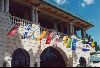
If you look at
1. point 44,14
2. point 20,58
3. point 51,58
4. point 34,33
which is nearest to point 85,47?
point 51,58

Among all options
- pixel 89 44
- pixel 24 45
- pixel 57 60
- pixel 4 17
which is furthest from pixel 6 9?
pixel 89 44

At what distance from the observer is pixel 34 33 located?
75.0 feet

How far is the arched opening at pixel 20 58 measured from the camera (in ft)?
71.1

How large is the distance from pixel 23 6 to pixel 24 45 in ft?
13.3

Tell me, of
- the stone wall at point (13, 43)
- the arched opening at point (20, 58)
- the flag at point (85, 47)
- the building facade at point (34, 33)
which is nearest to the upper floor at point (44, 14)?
the building facade at point (34, 33)

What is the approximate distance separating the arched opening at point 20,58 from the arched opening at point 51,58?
4423 millimetres

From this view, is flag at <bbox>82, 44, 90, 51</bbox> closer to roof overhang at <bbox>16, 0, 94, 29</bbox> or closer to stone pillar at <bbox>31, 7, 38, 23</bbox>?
roof overhang at <bbox>16, 0, 94, 29</bbox>

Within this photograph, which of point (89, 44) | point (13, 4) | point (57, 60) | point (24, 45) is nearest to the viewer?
point (24, 45)

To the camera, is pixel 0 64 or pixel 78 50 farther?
pixel 78 50

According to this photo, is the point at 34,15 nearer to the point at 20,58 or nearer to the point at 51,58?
the point at 20,58

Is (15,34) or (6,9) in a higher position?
(6,9)

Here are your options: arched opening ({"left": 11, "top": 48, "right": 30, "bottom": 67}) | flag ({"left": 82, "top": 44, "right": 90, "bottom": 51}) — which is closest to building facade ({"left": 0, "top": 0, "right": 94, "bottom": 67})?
arched opening ({"left": 11, "top": 48, "right": 30, "bottom": 67})

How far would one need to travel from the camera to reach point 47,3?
24484 millimetres

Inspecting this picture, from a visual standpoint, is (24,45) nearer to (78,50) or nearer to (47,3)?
(47,3)
